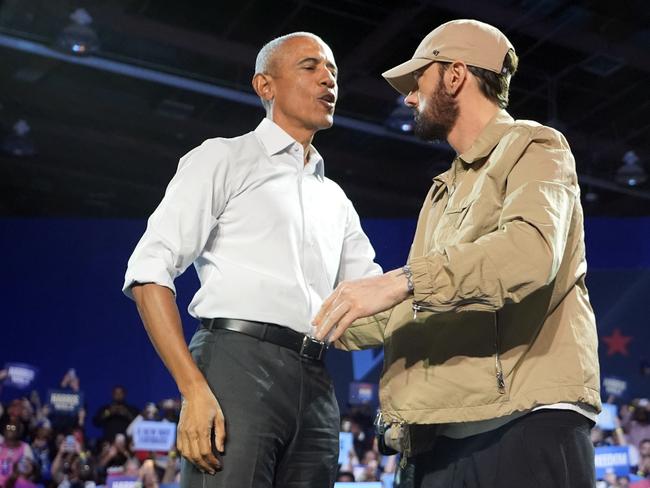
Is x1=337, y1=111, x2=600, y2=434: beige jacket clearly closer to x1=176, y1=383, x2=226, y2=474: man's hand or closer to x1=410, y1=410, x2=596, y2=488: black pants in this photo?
x1=410, y1=410, x2=596, y2=488: black pants

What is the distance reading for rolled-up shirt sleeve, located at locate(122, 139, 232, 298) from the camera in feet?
6.03

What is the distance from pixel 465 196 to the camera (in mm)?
1703

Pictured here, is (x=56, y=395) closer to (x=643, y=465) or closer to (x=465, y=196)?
(x=643, y=465)

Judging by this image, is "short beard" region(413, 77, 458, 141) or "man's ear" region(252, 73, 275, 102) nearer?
"short beard" region(413, 77, 458, 141)

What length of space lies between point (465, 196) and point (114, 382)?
952 cm

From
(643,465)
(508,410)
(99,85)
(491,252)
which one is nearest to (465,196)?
(491,252)

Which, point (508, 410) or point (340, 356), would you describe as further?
point (340, 356)

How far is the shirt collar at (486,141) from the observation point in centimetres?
171

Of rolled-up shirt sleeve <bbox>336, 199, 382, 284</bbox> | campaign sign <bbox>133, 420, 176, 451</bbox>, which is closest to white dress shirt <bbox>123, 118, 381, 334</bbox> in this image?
rolled-up shirt sleeve <bbox>336, 199, 382, 284</bbox>

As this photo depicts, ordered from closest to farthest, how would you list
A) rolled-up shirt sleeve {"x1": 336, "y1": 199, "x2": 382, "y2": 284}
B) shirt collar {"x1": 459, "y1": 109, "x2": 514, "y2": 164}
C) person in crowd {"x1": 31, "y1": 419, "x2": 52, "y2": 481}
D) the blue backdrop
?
shirt collar {"x1": 459, "y1": 109, "x2": 514, "y2": 164} → rolled-up shirt sleeve {"x1": 336, "y1": 199, "x2": 382, "y2": 284} → person in crowd {"x1": 31, "y1": 419, "x2": 52, "y2": 481} → the blue backdrop

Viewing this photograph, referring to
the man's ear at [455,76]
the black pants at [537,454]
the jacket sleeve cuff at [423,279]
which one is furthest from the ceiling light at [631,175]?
the jacket sleeve cuff at [423,279]

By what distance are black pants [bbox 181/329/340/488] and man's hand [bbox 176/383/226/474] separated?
32 mm

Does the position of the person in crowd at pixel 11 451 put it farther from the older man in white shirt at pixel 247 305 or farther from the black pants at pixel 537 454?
the black pants at pixel 537 454

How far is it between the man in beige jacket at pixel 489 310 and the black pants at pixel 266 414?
20 centimetres
